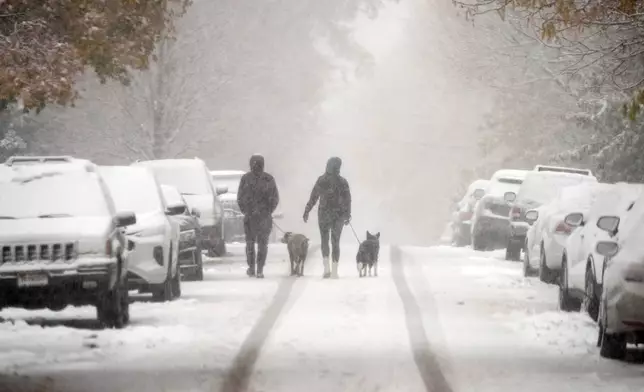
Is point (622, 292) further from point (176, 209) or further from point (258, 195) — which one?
point (258, 195)

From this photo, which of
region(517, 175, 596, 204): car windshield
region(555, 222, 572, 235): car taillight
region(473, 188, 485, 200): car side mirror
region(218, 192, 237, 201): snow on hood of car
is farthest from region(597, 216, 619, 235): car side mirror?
region(473, 188, 485, 200): car side mirror

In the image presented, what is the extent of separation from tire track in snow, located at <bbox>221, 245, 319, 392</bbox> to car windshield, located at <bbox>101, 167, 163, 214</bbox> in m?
2.10

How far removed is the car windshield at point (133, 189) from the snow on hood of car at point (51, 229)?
12.7 ft

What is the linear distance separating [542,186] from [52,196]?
47.2 ft

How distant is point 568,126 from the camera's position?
48969 mm

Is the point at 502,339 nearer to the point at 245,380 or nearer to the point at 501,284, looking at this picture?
the point at 245,380

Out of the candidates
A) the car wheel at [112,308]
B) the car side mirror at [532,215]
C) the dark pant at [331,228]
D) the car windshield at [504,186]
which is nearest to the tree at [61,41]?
the dark pant at [331,228]

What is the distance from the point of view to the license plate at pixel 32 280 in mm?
15422

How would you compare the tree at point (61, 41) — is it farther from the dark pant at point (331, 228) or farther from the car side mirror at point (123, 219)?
the car side mirror at point (123, 219)

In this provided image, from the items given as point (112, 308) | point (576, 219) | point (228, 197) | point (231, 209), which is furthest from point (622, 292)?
point (231, 209)

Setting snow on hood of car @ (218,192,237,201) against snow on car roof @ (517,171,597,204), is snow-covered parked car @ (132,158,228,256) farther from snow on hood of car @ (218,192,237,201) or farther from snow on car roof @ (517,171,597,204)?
snow on hood of car @ (218,192,237,201)

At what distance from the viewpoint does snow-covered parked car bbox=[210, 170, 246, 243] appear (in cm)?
3622

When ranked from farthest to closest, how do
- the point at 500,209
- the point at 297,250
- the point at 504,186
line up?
1. the point at 504,186
2. the point at 500,209
3. the point at 297,250

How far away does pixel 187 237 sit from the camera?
2280 centimetres
